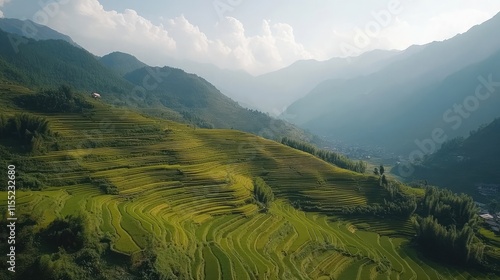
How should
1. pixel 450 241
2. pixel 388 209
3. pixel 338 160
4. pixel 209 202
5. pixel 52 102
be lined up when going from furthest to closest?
pixel 338 160 → pixel 52 102 → pixel 388 209 → pixel 209 202 → pixel 450 241

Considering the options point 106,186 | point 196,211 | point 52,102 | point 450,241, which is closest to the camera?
point 106,186

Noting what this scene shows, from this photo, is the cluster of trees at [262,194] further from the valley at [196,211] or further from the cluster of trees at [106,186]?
the cluster of trees at [106,186]

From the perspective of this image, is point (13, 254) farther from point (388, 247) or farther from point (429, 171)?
point (429, 171)

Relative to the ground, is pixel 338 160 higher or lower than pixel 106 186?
higher

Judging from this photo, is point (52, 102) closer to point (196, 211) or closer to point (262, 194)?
point (196, 211)

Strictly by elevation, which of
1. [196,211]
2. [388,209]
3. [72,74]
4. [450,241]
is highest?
[72,74]

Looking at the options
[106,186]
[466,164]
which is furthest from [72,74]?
[466,164]

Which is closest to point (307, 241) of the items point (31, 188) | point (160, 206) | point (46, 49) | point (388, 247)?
point (388, 247)
